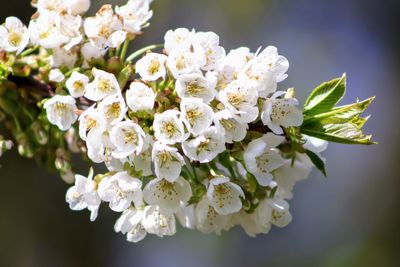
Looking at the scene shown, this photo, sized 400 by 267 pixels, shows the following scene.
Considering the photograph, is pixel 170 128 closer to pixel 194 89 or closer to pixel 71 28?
pixel 194 89

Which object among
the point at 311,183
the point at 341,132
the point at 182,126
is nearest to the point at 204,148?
the point at 182,126

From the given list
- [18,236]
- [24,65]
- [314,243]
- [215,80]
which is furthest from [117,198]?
[314,243]

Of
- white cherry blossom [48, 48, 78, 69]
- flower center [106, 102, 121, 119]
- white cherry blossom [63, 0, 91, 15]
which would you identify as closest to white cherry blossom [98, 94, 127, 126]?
flower center [106, 102, 121, 119]

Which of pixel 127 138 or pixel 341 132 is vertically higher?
pixel 341 132

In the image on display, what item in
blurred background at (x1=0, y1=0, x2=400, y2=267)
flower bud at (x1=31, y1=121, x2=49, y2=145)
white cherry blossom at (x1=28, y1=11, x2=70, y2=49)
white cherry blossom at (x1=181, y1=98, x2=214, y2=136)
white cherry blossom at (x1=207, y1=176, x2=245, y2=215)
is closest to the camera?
white cherry blossom at (x1=181, y1=98, x2=214, y2=136)

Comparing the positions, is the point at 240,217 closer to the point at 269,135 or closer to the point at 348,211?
the point at 269,135

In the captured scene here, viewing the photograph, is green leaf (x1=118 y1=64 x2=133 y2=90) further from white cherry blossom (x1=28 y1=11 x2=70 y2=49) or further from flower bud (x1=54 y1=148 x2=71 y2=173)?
flower bud (x1=54 y1=148 x2=71 y2=173)
